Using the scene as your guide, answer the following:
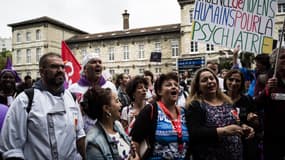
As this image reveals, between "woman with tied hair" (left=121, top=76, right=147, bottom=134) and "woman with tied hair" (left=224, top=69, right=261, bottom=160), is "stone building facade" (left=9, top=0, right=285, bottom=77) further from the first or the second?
"woman with tied hair" (left=224, top=69, right=261, bottom=160)

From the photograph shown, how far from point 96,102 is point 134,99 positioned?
6.12ft

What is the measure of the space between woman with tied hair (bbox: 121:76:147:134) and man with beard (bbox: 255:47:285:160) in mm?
1612

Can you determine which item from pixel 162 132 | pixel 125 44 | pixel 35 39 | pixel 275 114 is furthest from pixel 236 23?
pixel 35 39

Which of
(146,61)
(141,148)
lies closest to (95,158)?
(141,148)

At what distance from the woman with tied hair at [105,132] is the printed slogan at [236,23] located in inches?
80.6

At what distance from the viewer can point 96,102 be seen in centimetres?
291

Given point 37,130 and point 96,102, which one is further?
point 96,102

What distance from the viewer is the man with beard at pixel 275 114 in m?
3.56

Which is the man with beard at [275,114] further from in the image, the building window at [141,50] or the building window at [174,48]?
the building window at [141,50]

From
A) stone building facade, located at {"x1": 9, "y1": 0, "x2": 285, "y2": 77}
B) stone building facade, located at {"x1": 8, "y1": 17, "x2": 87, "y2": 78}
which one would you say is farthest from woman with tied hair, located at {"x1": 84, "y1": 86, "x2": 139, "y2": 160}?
stone building facade, located at {"x1": 8, "y1": 17, "x2": 87, "y2": 78}

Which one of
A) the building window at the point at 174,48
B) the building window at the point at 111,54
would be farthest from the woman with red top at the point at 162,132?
the building window at the point at 111,54

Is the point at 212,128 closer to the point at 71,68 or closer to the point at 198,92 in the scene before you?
the point at 198,92

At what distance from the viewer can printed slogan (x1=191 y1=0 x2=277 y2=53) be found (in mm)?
4508

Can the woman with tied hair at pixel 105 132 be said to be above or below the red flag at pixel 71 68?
below
